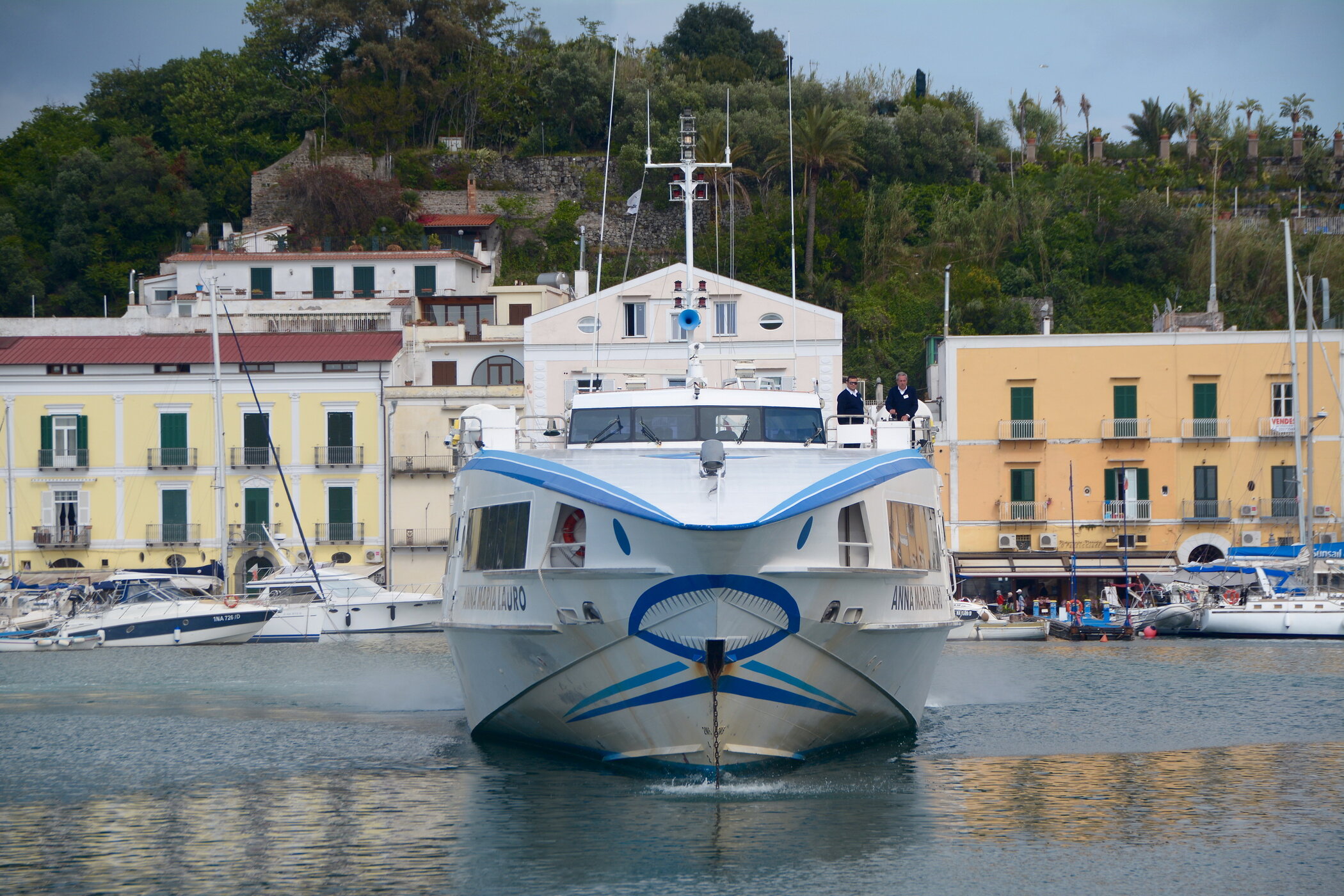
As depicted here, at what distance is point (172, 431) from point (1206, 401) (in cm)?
3854

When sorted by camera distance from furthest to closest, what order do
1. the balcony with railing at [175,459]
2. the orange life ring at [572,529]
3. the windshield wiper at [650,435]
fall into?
1. the balcony with railing at [175,459]
2. the windshield wiper at [650,435]
3. the orange life ring at [572,529]

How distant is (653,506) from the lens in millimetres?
17250

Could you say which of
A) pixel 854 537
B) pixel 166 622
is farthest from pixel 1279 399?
pixel 854 537

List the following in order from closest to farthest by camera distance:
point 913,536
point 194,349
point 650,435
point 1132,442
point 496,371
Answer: point 913,536, point 650,435, point 1132,442, point 194,349, point 496,371

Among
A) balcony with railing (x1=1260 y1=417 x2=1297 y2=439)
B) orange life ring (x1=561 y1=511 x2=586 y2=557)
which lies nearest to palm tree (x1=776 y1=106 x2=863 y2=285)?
balcony with railing (x1=1260 y1=417 x2=1297 y2=439)

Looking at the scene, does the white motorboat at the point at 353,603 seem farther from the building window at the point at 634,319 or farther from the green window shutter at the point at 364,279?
the green window shutter at the point at 364,279

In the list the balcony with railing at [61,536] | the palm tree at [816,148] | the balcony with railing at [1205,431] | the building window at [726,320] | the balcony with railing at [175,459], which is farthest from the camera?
the palm tree at [816,148]

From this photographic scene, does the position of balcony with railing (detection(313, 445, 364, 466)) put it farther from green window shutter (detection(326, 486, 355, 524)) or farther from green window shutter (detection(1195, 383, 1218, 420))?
green window shutter (detection(1195, 383, 1218, 420))

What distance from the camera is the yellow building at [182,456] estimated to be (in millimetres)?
58781

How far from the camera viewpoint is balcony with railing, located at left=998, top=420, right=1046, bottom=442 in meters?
57.5

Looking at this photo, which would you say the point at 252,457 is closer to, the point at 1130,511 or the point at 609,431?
the point at 1130,511

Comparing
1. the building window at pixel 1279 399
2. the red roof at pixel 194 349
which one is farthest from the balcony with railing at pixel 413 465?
the building window at pixel 1279 399

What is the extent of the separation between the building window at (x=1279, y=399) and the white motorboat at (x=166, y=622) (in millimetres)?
36040

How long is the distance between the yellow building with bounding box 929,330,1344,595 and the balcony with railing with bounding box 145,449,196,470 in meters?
27.8
